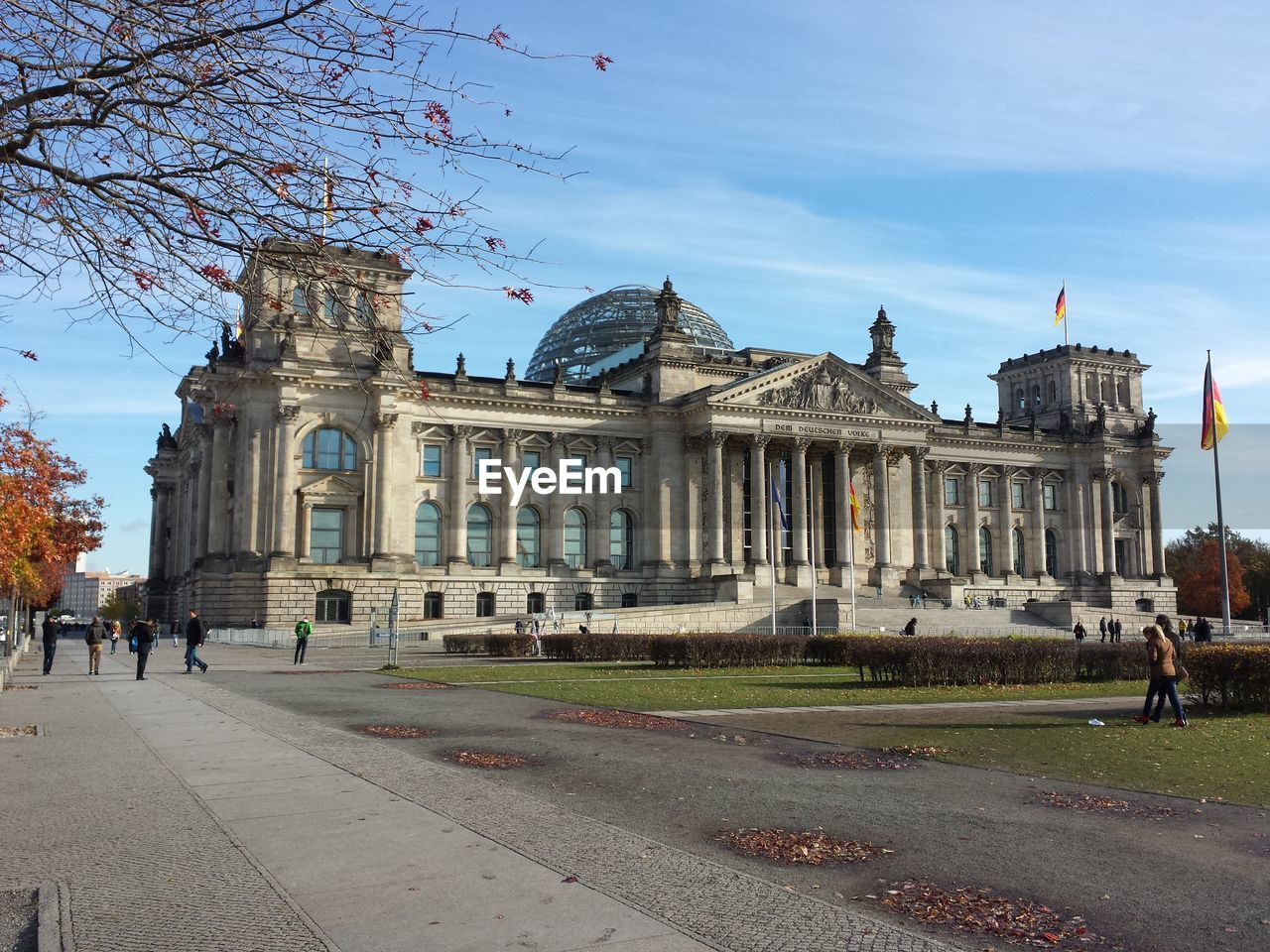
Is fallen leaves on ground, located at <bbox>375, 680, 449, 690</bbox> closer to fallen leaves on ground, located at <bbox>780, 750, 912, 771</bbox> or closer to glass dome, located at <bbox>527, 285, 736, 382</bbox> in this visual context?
fallen leaves on ground, located at <bbox>780, 750, 912, 771</bbox>

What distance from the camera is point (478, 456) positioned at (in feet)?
242

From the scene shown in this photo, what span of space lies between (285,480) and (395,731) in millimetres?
51084

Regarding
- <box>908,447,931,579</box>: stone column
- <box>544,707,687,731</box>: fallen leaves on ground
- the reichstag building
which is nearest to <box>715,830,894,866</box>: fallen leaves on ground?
<box>544,707,687,731</box>: fallen leaves on ground

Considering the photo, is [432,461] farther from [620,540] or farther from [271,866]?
[271,866]

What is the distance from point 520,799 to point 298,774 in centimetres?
312

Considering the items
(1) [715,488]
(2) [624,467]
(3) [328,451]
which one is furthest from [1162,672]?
(2) [624,467]

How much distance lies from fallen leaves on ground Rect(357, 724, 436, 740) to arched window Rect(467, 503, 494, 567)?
5463cm

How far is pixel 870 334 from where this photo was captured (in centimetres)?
8956

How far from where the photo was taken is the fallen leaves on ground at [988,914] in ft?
23.5

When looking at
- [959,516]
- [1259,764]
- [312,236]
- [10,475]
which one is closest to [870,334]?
[959,516]

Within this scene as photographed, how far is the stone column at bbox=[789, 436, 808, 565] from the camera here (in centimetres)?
7694

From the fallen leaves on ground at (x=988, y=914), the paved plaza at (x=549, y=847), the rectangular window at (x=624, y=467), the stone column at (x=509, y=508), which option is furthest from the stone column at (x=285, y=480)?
the fallen leaves on ground at (x=988, y=914)

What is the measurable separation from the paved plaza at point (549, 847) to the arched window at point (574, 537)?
2303 inches

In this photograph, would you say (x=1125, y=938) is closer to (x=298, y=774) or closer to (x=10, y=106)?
(x=298, y=774)
